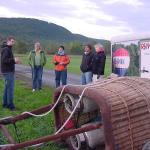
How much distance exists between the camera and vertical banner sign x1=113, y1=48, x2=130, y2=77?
1149 centimetres

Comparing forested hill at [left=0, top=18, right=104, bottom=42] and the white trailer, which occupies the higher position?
forested hill at [left=0, top=18, right=104, bottom=42]

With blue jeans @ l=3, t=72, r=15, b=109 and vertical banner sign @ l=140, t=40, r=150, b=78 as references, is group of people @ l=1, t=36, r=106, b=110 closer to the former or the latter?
blue jeans @ l=3, t=72, r=15, b=109

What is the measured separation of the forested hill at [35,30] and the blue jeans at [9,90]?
430 ft

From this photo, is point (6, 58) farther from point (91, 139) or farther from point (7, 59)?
point (91, 139)

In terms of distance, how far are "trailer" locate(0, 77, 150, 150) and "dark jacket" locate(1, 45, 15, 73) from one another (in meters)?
3.94

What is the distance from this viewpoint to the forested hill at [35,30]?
14904cm

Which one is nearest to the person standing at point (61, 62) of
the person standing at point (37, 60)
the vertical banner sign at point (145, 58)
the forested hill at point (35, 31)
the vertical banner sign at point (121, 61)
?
the person standing at point (37, 60)

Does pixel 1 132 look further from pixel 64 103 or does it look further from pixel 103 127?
pixel 103 127

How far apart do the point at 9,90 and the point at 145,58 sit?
3401mm

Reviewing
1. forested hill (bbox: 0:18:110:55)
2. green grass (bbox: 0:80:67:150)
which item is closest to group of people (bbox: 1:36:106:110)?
green grass (bbox: 0:80:67:150)

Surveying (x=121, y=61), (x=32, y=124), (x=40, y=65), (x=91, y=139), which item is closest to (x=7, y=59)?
(x=32, y=124)

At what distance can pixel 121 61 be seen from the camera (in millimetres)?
11773

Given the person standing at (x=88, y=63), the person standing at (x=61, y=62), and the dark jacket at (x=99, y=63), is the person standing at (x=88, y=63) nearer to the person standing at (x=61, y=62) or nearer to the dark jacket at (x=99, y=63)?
the dark jacket at (x=99, y=63)

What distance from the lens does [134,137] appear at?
19.8ft
